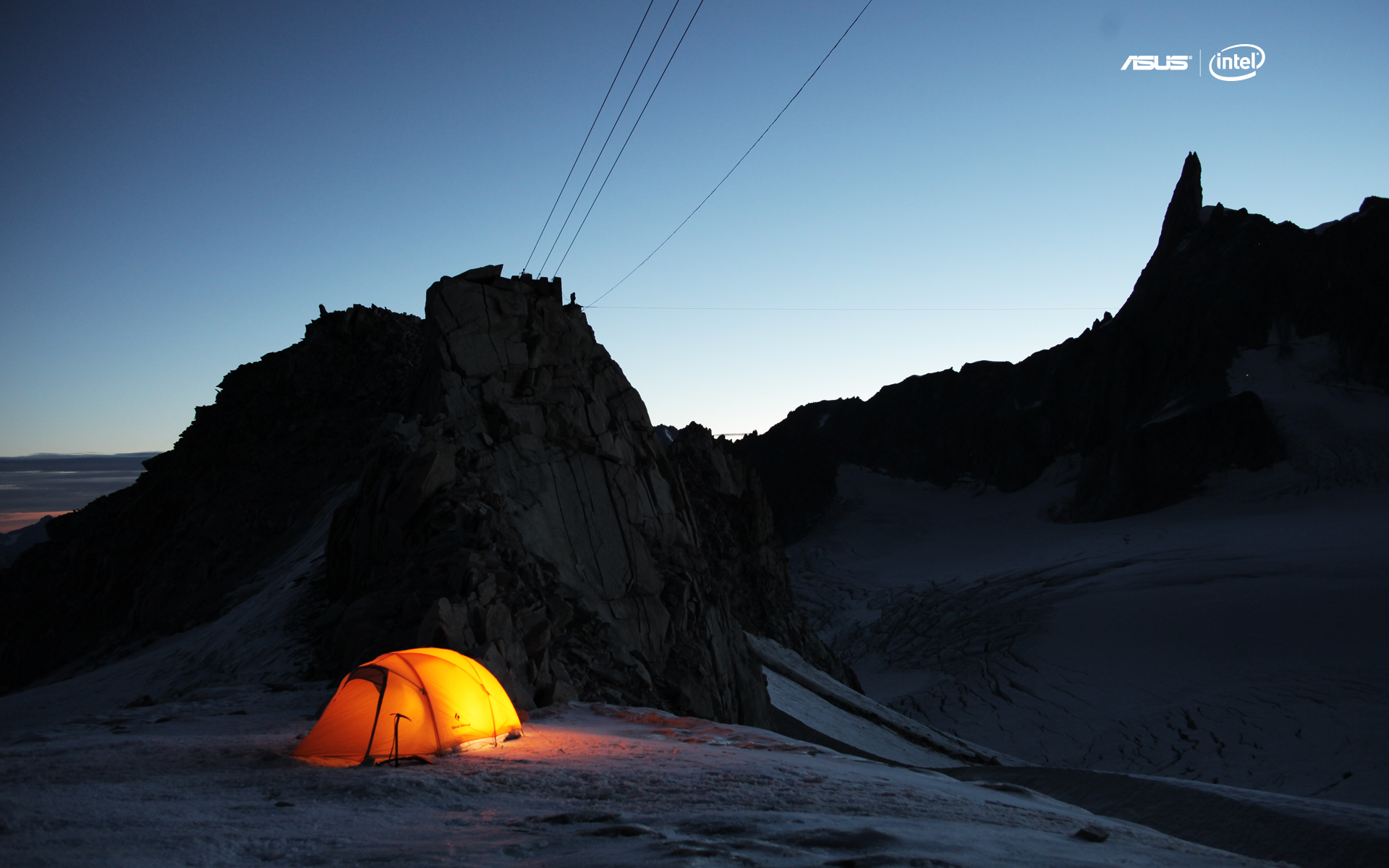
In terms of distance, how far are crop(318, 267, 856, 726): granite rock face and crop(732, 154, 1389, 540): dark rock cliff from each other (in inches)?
2409

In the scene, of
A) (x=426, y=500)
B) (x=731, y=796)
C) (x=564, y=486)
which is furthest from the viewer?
(x=564, y=486)

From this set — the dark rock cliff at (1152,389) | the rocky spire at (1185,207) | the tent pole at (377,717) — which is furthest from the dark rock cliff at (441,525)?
the rocky spire at (1185,207)

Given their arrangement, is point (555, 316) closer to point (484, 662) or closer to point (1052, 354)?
point (484, 662)

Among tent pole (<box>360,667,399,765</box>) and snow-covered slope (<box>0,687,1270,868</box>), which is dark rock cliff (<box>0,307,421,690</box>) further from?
snow-covered slope (<box>0,687,1270,868</box>)

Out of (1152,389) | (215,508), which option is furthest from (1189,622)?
(1152,389)

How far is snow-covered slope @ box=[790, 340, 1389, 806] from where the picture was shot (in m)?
26.7

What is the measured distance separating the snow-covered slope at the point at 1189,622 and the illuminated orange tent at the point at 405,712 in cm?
2198

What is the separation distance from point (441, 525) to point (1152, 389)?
81913mm

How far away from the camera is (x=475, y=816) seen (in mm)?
6520

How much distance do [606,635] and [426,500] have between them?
4483 mm

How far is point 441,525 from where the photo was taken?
15.1 m

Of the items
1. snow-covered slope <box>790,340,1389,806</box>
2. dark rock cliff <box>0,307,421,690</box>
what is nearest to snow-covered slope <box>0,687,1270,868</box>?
dark rock cliff <box>0,307,421,690</box>

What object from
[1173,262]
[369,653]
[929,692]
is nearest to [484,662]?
[369,653]

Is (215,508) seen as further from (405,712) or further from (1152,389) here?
(1152,389)
